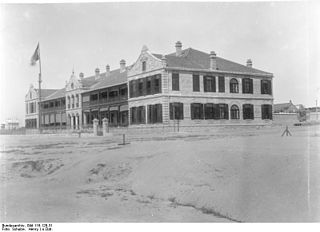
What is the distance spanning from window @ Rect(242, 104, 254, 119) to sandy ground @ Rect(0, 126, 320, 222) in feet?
56.0

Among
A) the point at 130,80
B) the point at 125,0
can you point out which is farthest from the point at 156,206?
the point at 130,80

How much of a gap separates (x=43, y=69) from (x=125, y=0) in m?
4.54

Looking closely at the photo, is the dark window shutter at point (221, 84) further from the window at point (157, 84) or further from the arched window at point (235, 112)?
the window at point (157, 84)

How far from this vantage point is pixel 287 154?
12.4 m

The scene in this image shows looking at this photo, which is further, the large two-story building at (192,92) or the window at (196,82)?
the window at (196,82)

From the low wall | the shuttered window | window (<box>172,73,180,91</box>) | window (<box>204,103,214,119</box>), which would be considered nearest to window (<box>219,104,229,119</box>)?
window (<box>204,103,214,119</box>)

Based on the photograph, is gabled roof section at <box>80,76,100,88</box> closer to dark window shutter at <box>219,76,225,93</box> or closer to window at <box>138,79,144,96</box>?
window at <box>138,79,144,96</box>

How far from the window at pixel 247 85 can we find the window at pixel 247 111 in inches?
45.3

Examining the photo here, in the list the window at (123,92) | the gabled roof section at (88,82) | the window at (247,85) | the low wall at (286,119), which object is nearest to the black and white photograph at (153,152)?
the window at (247,85)

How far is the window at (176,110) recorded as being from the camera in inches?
1156

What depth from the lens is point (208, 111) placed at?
30.8 meters

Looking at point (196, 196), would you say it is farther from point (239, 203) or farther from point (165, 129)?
point (165, 129)

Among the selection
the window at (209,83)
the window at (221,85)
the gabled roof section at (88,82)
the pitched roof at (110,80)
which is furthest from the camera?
the gabled roof section at (88,82)

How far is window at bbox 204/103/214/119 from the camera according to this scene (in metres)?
30.6
